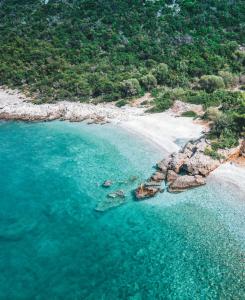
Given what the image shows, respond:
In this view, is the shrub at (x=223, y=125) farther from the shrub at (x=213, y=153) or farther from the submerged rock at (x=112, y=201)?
the submerged rock at (x=112, y=201)

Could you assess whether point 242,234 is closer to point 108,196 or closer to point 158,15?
point 108,196

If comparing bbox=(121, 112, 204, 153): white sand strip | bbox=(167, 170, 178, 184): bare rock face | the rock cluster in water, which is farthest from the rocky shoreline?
→ bbox=(167, 170, 178, 184): bare rock face

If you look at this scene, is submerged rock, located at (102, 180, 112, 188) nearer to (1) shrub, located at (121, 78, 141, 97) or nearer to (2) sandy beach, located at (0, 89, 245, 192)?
(2) sandy beach, located at (0, 89, 245, 192)

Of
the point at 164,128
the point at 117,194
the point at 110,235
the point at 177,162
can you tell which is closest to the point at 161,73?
the point at 164,128

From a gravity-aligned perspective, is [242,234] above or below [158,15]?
below

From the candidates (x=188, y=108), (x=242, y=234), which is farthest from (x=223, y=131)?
(x=242, y=234)
